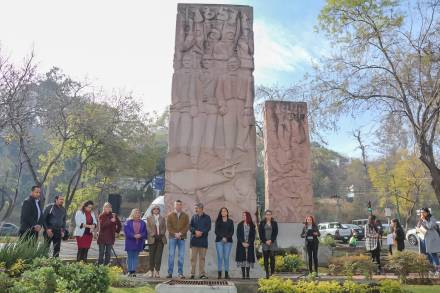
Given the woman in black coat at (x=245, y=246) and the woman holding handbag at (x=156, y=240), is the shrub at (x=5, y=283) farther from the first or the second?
the woman in black coat at (x=245, y=246)

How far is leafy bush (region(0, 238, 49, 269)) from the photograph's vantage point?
24.1 ft

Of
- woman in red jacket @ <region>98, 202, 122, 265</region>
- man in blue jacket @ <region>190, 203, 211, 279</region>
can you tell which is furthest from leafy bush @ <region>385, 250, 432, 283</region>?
woman in red jacket @ <region>98, 202, 122, 265</region>

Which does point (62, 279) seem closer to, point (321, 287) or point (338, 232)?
point (321, 287)

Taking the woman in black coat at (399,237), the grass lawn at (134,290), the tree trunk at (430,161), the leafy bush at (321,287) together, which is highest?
the tree trunk at (430,161)

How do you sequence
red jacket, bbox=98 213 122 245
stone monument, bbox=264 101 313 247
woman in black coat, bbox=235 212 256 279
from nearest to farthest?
woman in black coat, bbox=235 212 256 279, red jacket, bbox=98 213 122 245, stone monument, bbox=264 101 313 247

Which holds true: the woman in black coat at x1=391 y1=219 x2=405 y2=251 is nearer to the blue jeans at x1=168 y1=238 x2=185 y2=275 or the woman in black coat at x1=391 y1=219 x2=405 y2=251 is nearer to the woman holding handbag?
the blue jeans at x1=168 y1=238 x2=185 y2=275

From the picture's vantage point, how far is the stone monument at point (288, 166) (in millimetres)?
18594

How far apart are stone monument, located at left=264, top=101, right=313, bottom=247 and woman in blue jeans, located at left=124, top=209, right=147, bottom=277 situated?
9.80 metres

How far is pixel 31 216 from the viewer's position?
30.6 feet

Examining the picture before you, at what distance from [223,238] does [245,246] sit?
561mm

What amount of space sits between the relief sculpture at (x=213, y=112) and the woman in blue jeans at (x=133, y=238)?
98 cm

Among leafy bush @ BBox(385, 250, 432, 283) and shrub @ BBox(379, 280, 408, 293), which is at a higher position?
leafy bush @ BBox(385, 250, 432, 283)

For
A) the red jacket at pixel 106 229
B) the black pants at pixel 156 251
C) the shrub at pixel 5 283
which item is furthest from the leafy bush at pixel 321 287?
the red jacket at pixel 106 229

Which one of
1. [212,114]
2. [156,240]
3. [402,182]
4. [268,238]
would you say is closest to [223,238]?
[268,238]
